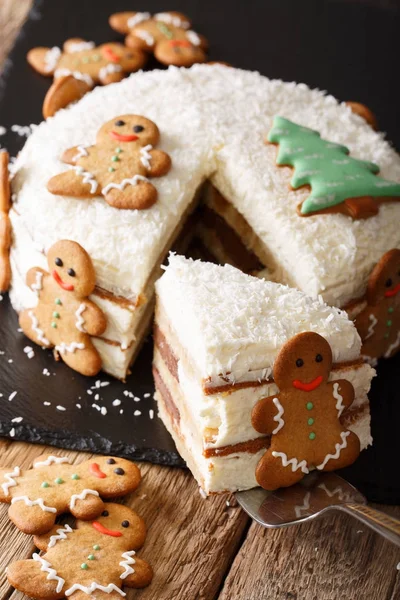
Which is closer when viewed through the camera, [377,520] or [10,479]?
[377,520]

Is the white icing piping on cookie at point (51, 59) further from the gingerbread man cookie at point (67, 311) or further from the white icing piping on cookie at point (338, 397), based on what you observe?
the white icing piping on cookie at point (338, 397)

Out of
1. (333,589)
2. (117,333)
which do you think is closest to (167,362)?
(117,333)

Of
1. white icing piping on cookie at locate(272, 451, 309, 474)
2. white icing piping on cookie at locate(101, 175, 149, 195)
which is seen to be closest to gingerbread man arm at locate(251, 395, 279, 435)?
white icing piping on cookie at locate(272, 451, 309, 474)

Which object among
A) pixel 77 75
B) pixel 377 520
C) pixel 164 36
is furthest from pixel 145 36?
pixel 377 520

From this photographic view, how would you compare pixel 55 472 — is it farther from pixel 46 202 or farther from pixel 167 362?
pixel 46 202

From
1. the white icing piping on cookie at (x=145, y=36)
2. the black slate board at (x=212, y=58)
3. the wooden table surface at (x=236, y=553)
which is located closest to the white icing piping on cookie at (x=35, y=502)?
the wooden table surface at (x=236, y=553)

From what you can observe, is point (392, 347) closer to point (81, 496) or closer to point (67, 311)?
point (67, 311)
